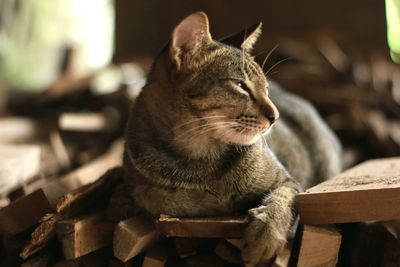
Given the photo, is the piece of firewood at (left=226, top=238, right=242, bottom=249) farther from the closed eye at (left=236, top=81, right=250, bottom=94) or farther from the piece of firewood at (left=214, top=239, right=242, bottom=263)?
the closed eye at (left=236, top=81, right=250, bottom=94)

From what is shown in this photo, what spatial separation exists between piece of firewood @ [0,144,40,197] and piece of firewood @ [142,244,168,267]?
3.26 ft

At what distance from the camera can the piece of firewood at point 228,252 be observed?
177cm

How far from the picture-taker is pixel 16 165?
2.65 m

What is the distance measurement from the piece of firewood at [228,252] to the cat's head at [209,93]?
0.36 meters

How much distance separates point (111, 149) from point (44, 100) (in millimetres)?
1103

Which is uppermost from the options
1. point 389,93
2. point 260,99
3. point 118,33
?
point 260,99

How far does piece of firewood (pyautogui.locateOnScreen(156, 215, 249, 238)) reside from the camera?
174 cm

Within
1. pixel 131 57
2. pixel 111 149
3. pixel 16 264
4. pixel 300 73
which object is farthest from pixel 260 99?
pixel 131 57

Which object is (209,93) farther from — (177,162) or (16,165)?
(16,165)

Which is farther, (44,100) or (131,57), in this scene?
(131,57)

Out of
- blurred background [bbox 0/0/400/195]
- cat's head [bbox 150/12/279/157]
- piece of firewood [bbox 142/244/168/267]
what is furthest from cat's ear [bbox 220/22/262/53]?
blurred background [bbox 0/0/400/195]

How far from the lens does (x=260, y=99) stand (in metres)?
1.92

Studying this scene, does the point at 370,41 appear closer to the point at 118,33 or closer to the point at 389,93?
the point at 389,93

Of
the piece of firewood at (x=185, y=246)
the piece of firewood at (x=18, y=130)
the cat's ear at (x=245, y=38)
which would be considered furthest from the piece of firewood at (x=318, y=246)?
the piece of firewood at (x=18, y=130)
